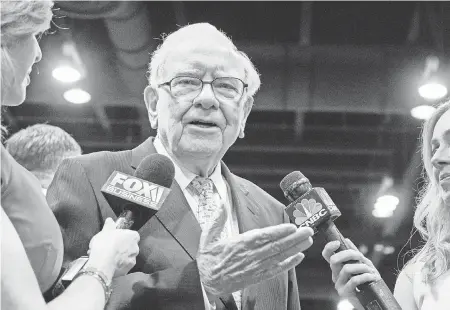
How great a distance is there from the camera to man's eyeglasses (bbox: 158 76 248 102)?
1.84 meters

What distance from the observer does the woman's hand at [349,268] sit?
146 centimetres

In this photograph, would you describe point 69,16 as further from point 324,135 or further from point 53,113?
point 324,135

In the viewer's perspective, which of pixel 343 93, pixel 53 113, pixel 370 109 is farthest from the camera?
pixel 53 113

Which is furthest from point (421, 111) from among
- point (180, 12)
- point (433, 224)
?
point (433, 224)

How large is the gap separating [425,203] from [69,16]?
329 centimetres

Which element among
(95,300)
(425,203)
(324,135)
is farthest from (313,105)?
(95,300)

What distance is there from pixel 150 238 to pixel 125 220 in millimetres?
275

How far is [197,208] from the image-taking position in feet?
5.79

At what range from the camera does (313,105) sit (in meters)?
5.51

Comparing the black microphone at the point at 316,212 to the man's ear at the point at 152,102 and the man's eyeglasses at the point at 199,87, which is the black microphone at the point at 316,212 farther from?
the man's ear at the point at 152,102

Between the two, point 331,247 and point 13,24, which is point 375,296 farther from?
point 13,24

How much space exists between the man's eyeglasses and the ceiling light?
4.02 metres

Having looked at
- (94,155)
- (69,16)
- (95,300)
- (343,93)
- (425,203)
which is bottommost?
(95,300)

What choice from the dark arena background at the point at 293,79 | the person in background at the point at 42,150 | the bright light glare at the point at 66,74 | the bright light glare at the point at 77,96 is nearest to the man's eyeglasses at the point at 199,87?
the person in background at the point at 42,150
